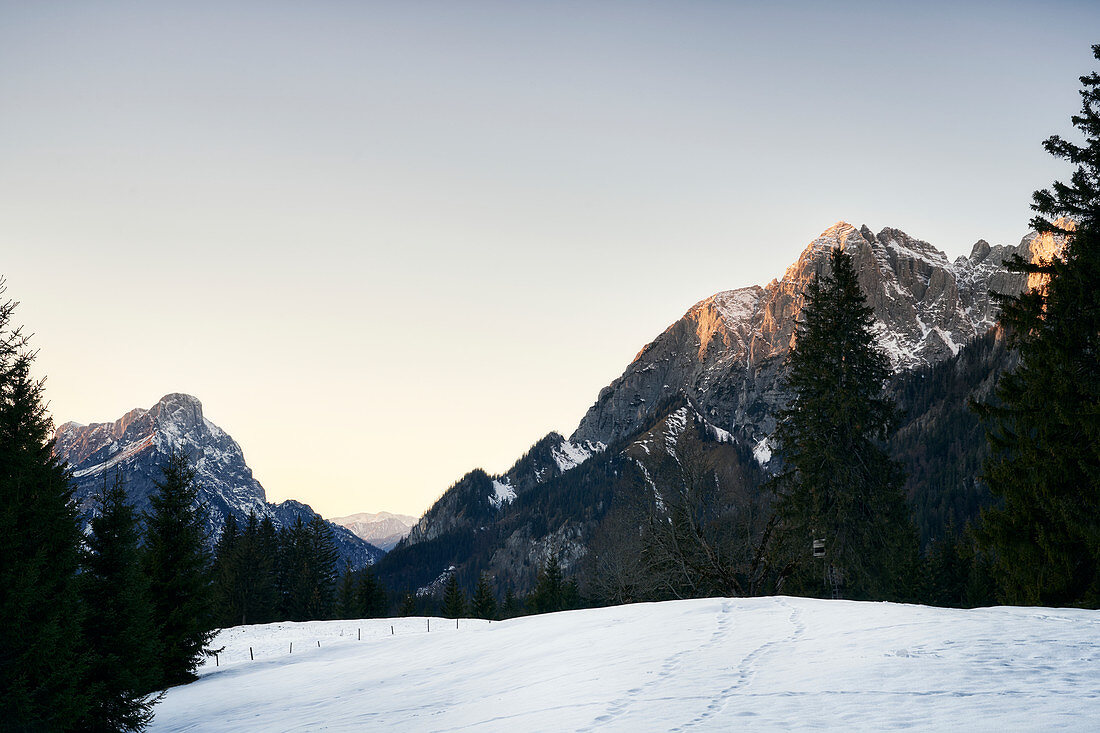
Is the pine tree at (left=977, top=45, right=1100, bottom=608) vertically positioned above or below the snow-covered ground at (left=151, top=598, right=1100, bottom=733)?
above

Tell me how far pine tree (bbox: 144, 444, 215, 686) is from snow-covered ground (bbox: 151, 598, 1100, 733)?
6351 millimetres

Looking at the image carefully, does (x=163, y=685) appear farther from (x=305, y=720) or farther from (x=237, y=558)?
(x=237, y=558)

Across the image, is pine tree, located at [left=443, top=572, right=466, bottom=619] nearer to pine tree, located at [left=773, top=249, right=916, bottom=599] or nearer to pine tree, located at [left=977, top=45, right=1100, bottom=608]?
pine tree, located at [left=773, top=249, right=916, bottom=599]

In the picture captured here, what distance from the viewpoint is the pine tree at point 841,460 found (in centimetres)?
2638

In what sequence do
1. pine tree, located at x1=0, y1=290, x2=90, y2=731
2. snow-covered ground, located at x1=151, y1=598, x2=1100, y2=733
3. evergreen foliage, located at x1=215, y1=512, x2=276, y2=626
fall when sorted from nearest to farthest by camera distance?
snow-covered ground, located at x1=151, y1=598, x2=1100, y2=733
pine tree, located at x1=0, y1=290, x2=90, y2=731
evergreen foliage, located at x1=215, y1=512, x2=276, y2=626

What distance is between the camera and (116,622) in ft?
62.0

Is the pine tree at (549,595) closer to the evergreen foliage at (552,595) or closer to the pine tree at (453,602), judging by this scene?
the evergreen foliage at (552,595)

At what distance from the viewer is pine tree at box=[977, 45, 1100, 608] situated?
16312mm

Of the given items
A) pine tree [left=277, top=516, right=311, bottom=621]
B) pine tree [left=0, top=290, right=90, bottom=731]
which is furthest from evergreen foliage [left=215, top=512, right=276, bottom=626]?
pine tree [left=0, top=290, right=90, bottom=731]

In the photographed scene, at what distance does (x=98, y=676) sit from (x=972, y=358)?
649 ft

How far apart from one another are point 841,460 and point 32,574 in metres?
26.7

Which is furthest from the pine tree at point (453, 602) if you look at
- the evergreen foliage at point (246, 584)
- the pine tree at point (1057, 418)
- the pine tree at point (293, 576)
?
the pine tree at point (1057, 418)

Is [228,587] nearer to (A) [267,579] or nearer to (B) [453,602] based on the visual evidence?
(A) [267,579]

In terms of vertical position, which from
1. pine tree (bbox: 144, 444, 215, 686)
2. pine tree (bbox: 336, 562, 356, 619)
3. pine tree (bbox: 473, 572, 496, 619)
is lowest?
pine tree (bbox: 473, 572, 496, 619)
